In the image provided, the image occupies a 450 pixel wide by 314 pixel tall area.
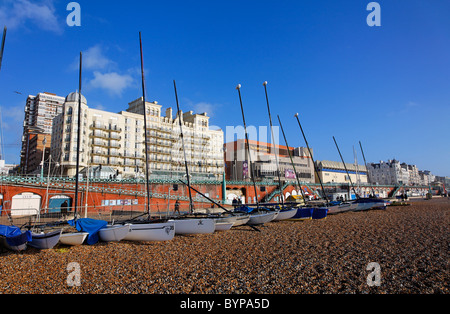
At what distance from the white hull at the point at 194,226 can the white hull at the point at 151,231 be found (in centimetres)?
163

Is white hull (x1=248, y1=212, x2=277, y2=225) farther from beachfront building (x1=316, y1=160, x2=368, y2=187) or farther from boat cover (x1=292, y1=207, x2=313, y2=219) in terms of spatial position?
beachfront building (x1=316, y1=160, x2=368, y2=187)

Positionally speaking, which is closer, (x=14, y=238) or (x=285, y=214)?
(x=14, y=238)

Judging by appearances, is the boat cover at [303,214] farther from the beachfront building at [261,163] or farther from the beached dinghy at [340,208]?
the beachfront building at [261,163]

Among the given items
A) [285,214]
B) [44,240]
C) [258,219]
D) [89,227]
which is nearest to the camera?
[44,240]

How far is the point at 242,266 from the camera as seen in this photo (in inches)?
429

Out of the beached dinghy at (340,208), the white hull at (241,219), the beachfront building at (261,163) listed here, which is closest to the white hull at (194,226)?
the white hull at (241,219)

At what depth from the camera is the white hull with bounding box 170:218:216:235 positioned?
1789 cm

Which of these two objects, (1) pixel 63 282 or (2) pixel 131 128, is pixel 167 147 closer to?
(2) pixel 131 128

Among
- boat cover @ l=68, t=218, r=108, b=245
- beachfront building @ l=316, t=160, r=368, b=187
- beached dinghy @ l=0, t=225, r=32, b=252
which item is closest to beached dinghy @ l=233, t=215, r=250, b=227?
boat cover @ l=68, t=218, r=108, b=245

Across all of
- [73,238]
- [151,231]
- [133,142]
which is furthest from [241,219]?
[133,142]

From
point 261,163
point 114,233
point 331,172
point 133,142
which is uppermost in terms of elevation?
point 133,142

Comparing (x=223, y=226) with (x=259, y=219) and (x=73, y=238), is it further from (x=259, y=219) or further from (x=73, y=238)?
(x=73, y=238)

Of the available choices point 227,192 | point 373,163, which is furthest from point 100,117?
point 373,163

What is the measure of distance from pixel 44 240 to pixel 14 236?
1.25m
